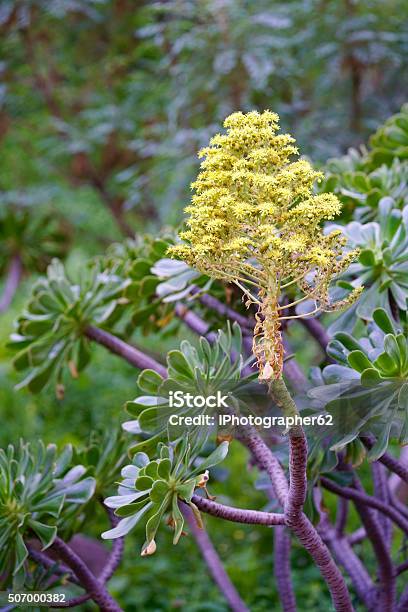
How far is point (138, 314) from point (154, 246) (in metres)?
0.18

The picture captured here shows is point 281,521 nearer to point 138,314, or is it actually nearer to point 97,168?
point 138,314

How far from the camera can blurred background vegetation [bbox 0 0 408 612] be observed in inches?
114

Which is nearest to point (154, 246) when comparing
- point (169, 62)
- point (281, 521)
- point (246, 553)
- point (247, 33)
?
point (281, 521)

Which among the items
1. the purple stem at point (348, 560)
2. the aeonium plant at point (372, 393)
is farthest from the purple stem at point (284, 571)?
the aeonium plant at point (372, 393)

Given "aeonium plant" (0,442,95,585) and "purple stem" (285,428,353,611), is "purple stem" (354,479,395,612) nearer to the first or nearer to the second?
"purple stem" (285,428,353,611)

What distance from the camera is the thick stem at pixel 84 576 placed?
1.42 meters

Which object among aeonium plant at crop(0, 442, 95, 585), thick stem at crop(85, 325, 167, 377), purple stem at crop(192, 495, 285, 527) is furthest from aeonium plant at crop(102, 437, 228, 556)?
thick stem at crop(85, 325, 167, 377)

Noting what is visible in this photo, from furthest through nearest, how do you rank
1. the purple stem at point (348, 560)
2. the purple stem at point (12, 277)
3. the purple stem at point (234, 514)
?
the purple stem at point (12, 277)
the purple stem at point (348, 560)
the purple stem at point (234, 514)

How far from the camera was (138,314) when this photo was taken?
69.6 inches

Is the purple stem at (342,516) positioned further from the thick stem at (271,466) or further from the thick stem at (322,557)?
the thick stem at (271,466)

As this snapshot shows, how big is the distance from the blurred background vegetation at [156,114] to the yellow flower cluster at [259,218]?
1.67 meters

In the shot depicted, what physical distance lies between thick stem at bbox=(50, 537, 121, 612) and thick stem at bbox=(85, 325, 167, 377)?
430 millimetres

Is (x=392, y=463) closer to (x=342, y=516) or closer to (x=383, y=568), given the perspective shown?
(x=383, y=568)

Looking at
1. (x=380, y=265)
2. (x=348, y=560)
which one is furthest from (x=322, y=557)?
(x=348, y=560)
